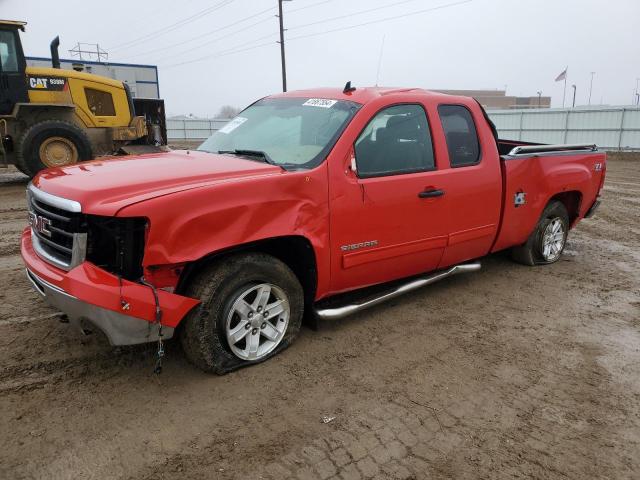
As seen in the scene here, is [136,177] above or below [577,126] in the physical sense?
above

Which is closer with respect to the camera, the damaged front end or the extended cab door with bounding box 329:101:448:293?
Answer: the damaged front end

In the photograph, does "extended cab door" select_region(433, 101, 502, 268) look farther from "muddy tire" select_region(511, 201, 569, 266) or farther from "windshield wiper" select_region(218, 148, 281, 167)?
"windshield wiper" select_region(218, 148, 281, 167)

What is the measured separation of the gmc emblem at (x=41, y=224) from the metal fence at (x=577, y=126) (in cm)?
2369

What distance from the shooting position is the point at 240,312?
10.4ft

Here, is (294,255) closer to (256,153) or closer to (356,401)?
(256,153)

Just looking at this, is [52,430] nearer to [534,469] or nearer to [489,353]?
[534,469]

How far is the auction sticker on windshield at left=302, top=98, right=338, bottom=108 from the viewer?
3910 mm

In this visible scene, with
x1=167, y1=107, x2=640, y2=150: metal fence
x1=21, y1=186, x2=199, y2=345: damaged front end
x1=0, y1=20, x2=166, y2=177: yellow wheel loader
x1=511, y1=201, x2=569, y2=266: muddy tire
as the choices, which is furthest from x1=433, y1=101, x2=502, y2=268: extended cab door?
x1=167, y1=107, x2=640, y2=150: metal fence

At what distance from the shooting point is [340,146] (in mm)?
3494

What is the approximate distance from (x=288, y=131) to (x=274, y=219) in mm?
1030

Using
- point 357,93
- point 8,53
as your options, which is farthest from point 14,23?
point 357,93

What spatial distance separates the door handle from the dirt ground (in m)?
1.06

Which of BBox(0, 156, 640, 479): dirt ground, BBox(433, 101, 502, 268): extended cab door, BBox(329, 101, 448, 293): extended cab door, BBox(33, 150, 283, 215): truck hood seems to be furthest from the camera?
BBox(433, 101, 502, 268): extended cab door

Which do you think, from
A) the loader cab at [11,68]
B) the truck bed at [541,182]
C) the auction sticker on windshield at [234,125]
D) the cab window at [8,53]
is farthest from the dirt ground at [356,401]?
the cab window at [8,53]
